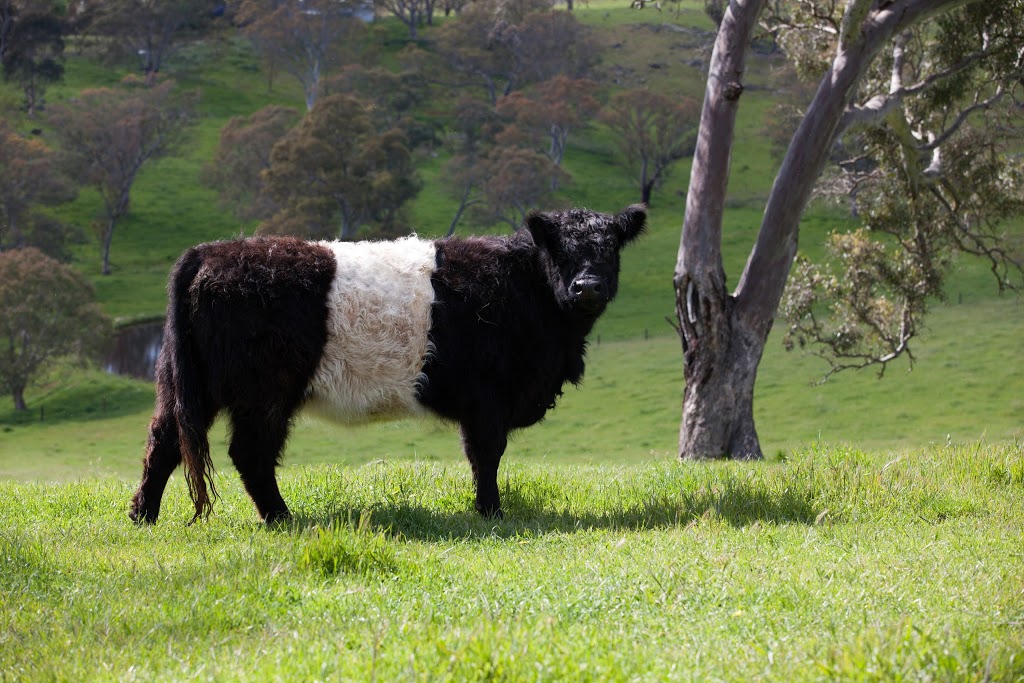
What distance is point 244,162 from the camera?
62.5 m

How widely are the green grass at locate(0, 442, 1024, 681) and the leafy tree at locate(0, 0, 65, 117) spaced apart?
235 feet

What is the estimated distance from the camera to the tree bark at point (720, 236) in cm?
1396

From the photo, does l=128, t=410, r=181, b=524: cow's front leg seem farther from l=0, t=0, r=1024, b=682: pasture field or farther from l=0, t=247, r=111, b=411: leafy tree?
l=0, t=247, r=111, b=411: leafy tree

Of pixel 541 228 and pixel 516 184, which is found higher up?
pixel 516 184

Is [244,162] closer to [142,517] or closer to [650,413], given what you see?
[650,413]

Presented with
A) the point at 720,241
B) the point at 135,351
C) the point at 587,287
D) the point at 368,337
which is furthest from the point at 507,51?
the point at 368,337

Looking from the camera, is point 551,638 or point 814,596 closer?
point 551,638

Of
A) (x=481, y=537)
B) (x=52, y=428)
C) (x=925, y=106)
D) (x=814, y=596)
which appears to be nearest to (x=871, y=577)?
(x=814, y=596)

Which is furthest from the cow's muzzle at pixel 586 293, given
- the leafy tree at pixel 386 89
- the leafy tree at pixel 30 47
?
the leafy tree at pixel 30 47

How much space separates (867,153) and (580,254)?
12.4m

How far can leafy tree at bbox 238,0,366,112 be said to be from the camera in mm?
78375

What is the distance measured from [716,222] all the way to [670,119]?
58.3m

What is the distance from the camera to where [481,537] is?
7414mm

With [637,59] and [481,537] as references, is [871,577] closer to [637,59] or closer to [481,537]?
[481,537]
